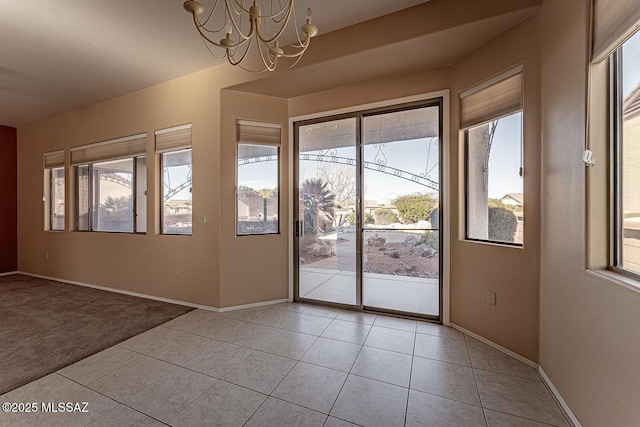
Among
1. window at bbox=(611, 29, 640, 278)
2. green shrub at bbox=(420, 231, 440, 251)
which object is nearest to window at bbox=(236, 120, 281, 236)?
green shrub at bbox=(420, 231, 440, 251)

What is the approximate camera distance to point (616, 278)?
1.29m

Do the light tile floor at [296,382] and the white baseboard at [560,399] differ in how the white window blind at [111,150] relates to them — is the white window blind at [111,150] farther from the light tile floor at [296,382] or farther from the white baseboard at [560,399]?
the white baseboard at [560,399]

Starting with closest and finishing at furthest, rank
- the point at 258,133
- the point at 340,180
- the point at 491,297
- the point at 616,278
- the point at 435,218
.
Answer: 1. the point at 616,278
2. the point at 491,297
3. the point at 435,218
4. the point at 340,180
5. the point at 258,133

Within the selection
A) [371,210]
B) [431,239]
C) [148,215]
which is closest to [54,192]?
[148,215]

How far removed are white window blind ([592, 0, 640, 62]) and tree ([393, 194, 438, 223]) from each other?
1.67 metres

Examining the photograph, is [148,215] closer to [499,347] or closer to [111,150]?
[111,150]

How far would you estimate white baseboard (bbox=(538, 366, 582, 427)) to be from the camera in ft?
4.98

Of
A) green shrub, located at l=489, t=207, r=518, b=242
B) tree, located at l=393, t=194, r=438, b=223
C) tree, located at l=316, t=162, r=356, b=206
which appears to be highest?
tree, located at l=316, t=162, r=356, b=206

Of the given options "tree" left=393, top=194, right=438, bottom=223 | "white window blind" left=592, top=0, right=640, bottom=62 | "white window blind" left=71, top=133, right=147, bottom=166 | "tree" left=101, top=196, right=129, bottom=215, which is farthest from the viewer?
"tree" left=101, top=196, right=129, bottom=215

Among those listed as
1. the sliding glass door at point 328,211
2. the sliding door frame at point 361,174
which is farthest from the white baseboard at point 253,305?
the sliding glass door at point 328,211

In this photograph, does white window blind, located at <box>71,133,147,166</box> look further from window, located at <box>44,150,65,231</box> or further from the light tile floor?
the light tile floor

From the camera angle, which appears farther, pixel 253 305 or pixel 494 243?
pixel 253 305

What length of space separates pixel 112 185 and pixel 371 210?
408 cm

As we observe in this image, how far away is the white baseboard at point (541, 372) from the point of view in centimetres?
156
